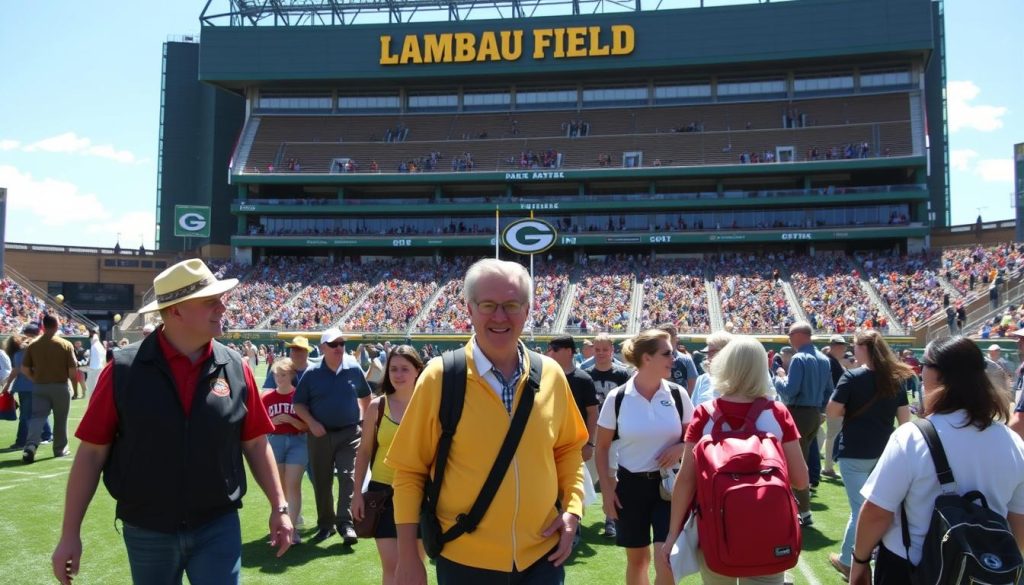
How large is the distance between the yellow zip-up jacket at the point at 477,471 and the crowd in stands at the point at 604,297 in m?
36.3

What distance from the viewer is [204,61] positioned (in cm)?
5959

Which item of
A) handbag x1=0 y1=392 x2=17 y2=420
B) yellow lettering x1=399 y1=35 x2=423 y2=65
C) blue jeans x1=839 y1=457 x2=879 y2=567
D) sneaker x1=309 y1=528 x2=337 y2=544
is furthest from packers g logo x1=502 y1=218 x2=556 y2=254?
yellow lettering x1=399 y1=35 x2=423 y2=65

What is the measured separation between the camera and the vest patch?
3441 millimetres

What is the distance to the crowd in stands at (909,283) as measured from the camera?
36406 mm

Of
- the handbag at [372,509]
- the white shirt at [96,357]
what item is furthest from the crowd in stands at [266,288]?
the handbag at [372,509]

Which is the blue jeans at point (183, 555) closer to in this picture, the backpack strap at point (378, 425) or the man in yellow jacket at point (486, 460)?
the man in yellow jacket at point (486, 460)

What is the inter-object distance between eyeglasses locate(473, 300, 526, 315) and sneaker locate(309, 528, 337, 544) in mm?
5255

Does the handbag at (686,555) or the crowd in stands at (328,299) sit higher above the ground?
the crowd in stands at (328,299)

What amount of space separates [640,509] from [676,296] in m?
39.1

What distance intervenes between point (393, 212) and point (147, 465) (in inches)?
2086

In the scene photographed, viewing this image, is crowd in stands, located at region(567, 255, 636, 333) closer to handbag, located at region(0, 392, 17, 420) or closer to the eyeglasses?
handbag, located at region(0, 392, 17, 420)

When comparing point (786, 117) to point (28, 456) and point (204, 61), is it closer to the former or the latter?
point (204, 61)

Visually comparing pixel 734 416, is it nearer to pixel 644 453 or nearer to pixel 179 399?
pixel 644 453

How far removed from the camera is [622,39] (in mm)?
56188
